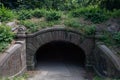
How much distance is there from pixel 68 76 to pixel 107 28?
2726 millimetres

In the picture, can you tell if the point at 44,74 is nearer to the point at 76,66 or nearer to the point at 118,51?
the point at 76,66

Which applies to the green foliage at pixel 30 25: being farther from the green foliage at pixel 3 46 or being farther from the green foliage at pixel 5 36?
the green foliage at pixel 3 46

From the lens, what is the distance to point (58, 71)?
1186 cm

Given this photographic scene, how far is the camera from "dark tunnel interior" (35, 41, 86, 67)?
45.1 feet

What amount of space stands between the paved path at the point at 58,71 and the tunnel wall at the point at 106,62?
899mm

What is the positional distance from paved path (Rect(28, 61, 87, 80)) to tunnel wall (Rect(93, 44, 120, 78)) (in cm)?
90

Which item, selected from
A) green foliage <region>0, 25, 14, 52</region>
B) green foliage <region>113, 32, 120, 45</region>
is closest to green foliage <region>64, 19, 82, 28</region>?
green foliage <region>113, 32, 120, 45</region>

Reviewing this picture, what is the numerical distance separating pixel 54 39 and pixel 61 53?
10.4 feet

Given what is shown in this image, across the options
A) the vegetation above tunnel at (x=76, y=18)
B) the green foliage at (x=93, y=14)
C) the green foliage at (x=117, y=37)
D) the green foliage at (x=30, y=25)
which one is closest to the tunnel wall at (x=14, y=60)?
the green foliage at (x=30, y=25)

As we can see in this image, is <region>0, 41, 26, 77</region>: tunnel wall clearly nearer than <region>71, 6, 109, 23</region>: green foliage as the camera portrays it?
Yes

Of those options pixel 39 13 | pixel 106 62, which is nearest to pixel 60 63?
pixel 39 13

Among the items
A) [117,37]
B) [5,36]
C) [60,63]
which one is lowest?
[60,63]

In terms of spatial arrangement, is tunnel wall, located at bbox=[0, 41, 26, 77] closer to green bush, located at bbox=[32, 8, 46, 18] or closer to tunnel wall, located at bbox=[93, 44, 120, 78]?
green bush, located at bbox=[32, 8, 46, 18]

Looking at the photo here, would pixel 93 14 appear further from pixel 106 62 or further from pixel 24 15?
pixel 106 62
